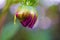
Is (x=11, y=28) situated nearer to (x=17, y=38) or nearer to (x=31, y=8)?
(x=31, y=8)

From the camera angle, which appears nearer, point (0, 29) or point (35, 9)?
point (35, 9)

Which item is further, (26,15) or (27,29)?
(27,29)

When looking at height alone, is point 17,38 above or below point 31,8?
below

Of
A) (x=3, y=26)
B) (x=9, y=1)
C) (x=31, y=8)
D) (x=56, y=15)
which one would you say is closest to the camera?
(x=31, y=8)

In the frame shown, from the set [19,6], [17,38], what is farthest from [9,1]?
[17,38]

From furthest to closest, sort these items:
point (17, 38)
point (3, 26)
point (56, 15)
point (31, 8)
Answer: point (56, 15), point (17, 38), point (3, 26), point (31, 8)

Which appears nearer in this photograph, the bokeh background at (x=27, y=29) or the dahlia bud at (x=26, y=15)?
the dahlia bud at (x=26, y=15)

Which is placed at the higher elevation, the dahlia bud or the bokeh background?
the dahlia bud

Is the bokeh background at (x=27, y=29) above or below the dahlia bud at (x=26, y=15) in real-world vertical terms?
below

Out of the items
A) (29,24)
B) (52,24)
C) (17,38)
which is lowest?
(17,38)

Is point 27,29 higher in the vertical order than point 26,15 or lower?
lower

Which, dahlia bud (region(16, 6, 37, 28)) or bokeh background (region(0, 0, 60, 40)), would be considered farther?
bokeh background (region(0, 0, 60, 40))
